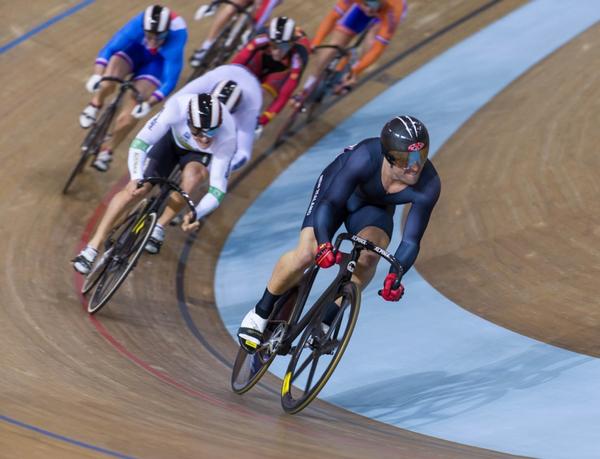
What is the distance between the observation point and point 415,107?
9.87 meters

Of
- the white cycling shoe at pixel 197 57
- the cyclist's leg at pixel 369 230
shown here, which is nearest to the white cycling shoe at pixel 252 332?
the cyclist's leg at pixel 369 230

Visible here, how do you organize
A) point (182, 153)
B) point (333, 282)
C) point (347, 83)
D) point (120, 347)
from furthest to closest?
point (347, 83)
point (182, 153)
point (120, 347)
point (333, 282)

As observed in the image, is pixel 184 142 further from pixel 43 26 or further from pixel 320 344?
pixel 43 26

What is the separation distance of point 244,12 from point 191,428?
5.96m

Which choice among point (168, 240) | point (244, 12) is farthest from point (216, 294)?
point (244, 12)

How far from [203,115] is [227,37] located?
3606 mm

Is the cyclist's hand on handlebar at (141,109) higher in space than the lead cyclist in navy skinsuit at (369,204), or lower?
lower

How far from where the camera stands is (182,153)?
675 centimetres

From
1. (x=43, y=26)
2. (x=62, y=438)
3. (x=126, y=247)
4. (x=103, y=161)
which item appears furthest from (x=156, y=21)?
(x=62, y=438)

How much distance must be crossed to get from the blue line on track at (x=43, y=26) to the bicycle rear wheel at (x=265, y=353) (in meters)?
5.25

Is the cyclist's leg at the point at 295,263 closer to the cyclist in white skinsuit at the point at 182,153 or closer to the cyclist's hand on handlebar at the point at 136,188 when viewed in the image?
the cyclist in white skinsuit at the point at 182,153

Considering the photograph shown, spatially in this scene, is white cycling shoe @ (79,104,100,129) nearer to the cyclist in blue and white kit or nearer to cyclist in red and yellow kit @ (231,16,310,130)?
the cyclist in blue and white kit

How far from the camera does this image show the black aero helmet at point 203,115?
20.4 feet

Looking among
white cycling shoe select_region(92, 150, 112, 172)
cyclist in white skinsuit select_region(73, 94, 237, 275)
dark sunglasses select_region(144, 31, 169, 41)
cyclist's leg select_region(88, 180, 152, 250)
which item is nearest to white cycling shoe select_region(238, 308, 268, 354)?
cyclist in white skinsuit select_region(73, 94, 237, 275)
